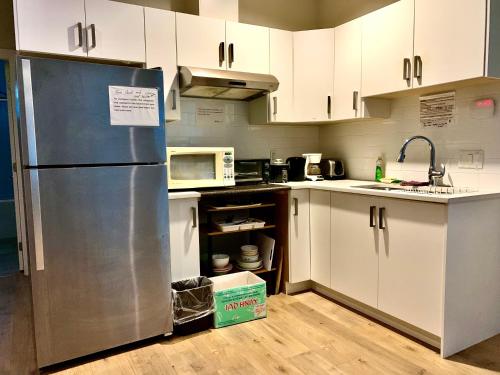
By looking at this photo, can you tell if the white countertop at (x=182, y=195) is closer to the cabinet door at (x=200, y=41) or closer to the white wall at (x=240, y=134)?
the white wall at (x=240, y=134)

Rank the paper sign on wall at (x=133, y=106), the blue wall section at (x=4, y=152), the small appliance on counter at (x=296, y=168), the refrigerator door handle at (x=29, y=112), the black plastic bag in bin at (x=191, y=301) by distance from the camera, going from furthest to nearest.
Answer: the blue wall section at (x=4, y=152)
the small appliance on counter at (x=296, y=168)
the black plastic bag in bin at (x=191, y=301)
the paper sign on wall at (x=133, y=106)
the refrigerator door handle at (x=29, y=112)

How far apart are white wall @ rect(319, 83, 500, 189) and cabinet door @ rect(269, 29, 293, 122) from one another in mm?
649

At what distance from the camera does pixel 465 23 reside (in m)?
2.04

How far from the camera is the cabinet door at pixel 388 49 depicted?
7.83ft

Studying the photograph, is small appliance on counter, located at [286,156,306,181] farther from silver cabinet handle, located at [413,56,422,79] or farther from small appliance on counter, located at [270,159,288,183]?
silver cabinet handle, located at [413,56,422,79]

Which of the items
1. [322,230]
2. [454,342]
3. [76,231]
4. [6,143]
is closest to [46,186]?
[76,231]

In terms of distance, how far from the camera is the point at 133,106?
1.94m

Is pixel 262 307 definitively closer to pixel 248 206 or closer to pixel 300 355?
pixel 300 355

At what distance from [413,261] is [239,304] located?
1.11m

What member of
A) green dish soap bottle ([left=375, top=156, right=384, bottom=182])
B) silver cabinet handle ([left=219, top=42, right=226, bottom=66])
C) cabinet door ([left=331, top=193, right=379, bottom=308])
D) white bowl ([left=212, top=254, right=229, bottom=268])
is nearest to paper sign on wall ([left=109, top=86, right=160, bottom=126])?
silver cabinet handle ([left=219, top=42, right=226, bottom=66])

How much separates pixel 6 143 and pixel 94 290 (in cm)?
466

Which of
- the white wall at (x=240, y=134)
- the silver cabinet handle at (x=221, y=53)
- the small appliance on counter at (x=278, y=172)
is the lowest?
the small appliance on counter at (x=278, y=172)

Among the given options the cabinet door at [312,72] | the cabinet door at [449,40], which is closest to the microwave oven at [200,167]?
the cabinet door at [312,72]

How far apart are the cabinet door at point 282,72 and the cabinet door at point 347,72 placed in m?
0.38
